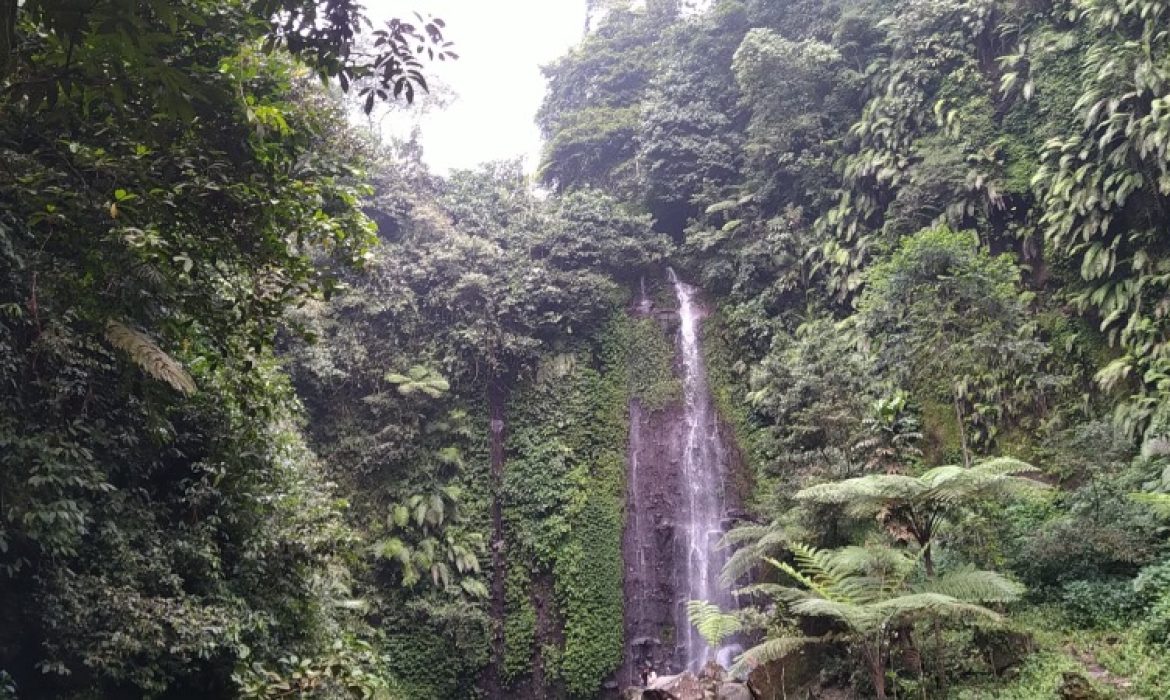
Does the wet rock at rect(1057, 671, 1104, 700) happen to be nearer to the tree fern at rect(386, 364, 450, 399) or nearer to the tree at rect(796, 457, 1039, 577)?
the tree at rect(796, 457, 1039, 577)

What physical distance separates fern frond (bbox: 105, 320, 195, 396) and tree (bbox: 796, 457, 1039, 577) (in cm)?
555

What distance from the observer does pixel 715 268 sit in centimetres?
1641

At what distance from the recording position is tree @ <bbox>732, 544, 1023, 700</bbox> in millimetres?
5242

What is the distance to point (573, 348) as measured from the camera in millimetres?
16547

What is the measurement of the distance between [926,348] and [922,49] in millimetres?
7396

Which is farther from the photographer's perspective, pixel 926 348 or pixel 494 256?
pixel 494 256

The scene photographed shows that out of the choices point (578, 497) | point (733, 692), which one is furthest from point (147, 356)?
point (578, 497)

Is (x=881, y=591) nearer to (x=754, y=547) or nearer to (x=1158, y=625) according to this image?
(x=1158, y=625)

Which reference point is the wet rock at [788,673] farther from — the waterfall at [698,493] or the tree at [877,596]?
the waterfall at [698,493]

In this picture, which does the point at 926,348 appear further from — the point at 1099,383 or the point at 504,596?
the point at 504,596

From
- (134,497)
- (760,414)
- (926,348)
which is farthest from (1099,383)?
(134,497)

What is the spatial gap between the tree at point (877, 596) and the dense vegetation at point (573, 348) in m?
0.05

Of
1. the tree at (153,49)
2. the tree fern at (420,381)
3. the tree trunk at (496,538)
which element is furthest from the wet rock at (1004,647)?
the tree fern at (420,381)

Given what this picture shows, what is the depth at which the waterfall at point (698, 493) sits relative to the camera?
13094mm
